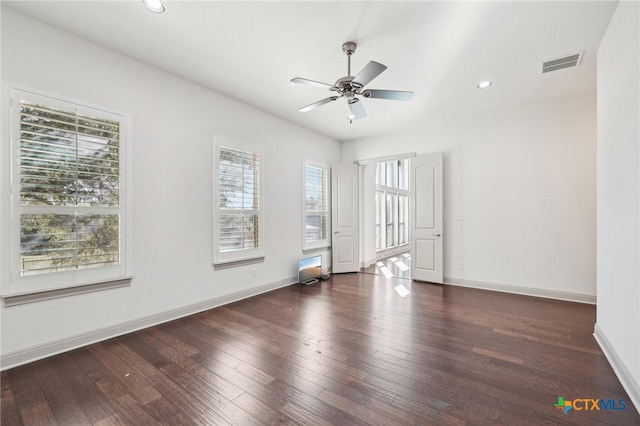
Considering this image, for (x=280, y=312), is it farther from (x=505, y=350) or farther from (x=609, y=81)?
(x=609, y=81)

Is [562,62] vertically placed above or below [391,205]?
above

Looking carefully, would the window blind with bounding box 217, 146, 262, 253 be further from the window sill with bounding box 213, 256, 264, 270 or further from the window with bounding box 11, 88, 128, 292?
the window with bounding box 11, 88, 128, 292

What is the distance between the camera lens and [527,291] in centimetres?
429

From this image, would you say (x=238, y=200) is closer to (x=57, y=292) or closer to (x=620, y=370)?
(x=57, y=292)

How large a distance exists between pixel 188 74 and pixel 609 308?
4982 mm

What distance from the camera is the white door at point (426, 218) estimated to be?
4.98 metres

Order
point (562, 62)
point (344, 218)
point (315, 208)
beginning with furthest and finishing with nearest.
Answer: point (344, 218) → point (315, 208) → point (562, 62)

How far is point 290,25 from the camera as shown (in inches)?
97.9

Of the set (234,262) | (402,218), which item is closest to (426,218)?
(234,262)

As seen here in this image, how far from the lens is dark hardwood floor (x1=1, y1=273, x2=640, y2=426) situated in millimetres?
1758

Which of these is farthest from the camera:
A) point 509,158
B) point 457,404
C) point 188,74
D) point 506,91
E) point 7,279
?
point 509,158

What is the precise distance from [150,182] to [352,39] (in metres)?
2.69

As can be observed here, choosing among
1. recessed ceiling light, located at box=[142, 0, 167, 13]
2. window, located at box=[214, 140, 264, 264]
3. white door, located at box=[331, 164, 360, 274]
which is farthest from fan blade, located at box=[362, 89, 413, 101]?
white door, located at box=[331, 164, 360, 274]

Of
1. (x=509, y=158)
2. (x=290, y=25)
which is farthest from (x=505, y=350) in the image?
(x=290, y=25)
